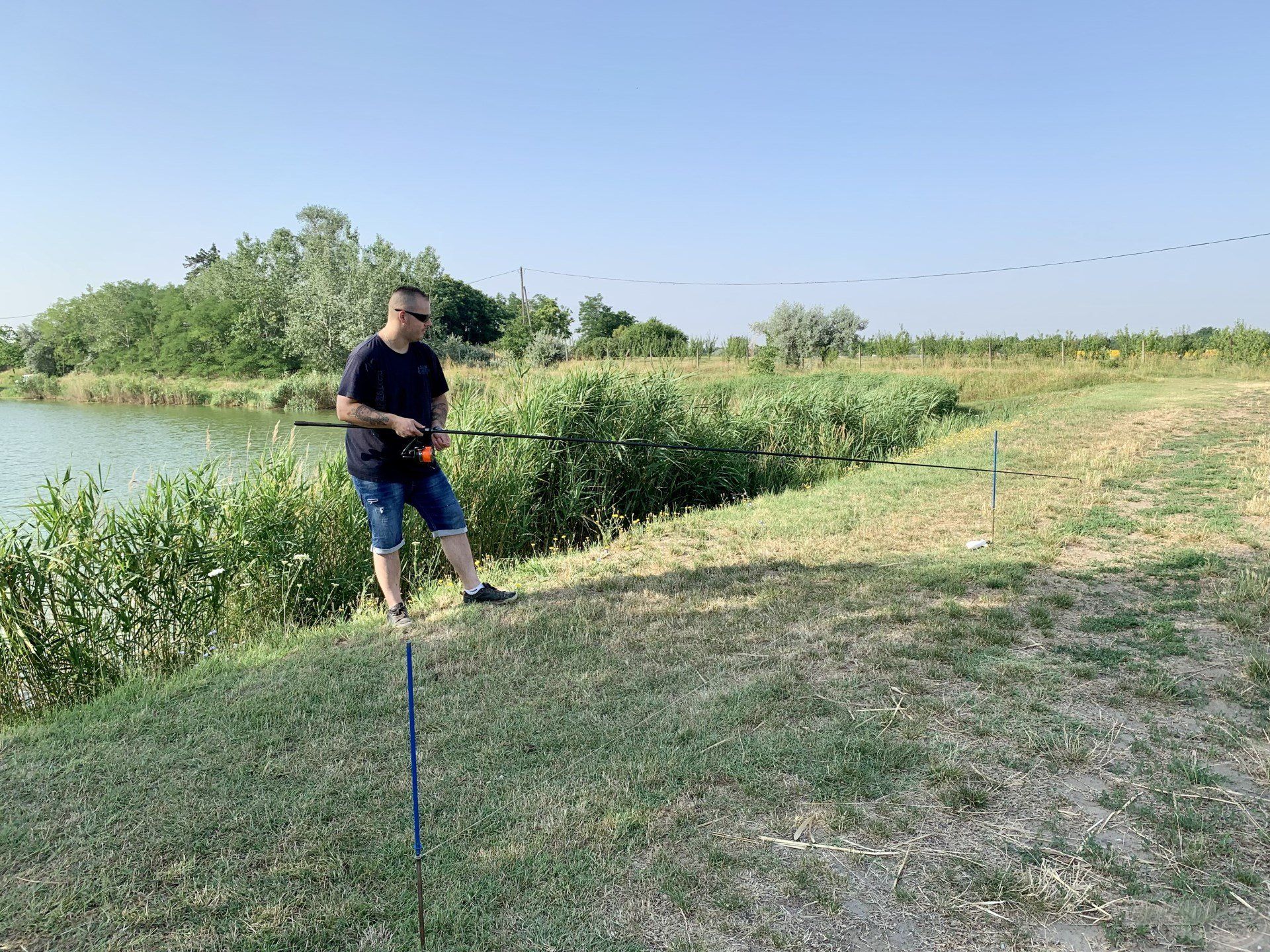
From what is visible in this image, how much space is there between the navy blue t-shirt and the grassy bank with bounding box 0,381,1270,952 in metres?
1.00

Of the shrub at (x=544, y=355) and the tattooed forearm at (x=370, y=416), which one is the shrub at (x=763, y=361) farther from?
the tattooed forearm at (x=370, y=416)

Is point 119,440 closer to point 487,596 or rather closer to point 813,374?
point 487,596

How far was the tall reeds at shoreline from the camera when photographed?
4.63 meters

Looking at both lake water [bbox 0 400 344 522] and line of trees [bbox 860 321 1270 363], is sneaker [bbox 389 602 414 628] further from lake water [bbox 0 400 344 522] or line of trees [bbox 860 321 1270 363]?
line of trees [bbox 860 321 1270 363]

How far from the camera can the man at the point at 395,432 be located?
14.2 feet

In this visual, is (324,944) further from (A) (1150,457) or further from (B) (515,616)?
(A) (1150,457)

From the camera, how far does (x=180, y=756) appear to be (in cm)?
297

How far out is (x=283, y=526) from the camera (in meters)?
5.89

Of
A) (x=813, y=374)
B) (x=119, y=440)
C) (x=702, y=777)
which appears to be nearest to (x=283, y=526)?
(x=702, y=777)

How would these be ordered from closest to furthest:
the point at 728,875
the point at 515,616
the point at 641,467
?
the point at 728,875 < the point at 515,616 < the point at 641,467

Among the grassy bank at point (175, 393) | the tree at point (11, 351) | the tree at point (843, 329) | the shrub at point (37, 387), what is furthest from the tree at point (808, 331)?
the tree at point (11, 351)

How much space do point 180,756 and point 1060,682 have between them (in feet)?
12.9

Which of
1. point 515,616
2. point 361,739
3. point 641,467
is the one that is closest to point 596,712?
point 361,739

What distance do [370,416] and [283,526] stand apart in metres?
2.24
